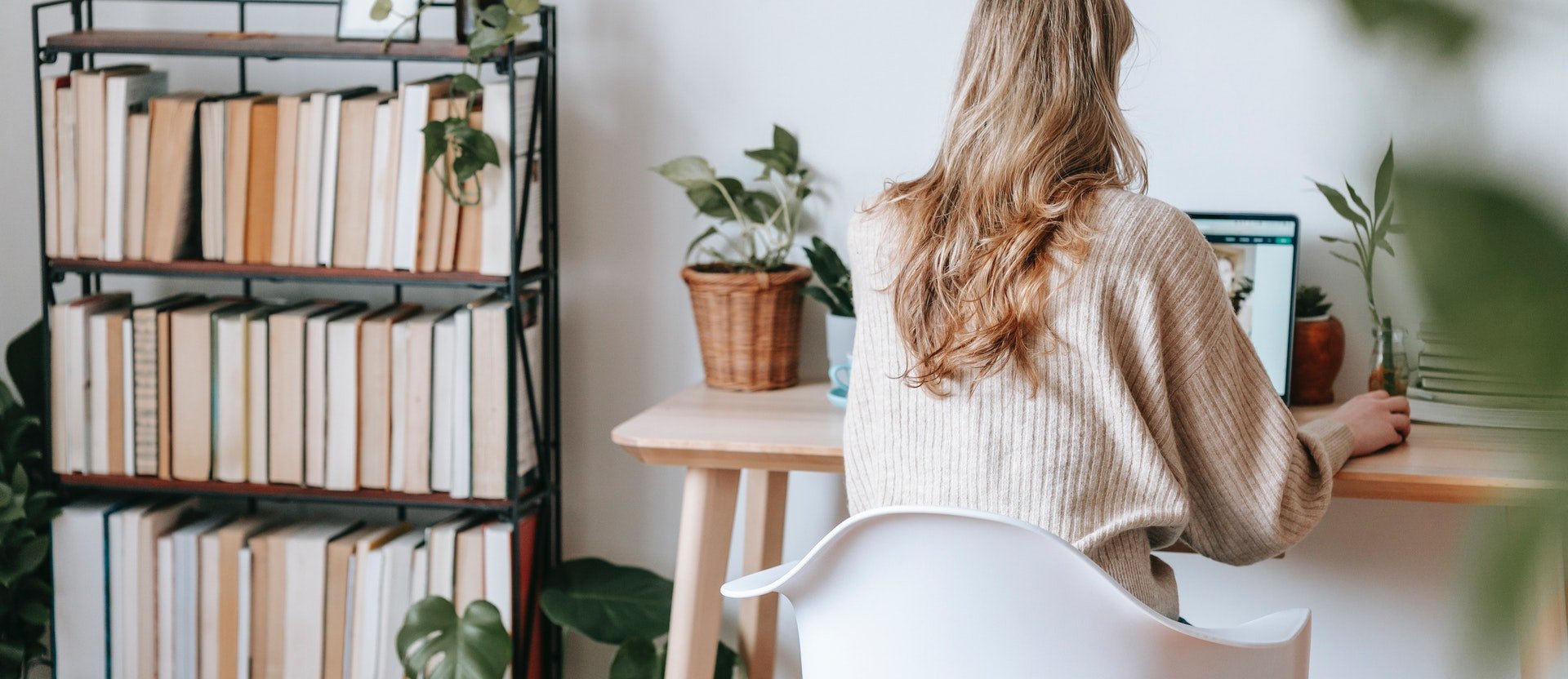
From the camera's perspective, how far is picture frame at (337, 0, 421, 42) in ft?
5.97

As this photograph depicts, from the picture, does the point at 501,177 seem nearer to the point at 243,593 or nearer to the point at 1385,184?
the point at 243,593

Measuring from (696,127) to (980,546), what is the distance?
1.18 meters

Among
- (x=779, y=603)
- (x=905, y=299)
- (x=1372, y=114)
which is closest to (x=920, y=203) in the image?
(x=905, y=299)

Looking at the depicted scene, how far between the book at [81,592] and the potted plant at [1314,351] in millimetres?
1735

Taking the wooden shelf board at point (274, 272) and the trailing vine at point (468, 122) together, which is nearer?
the trailing vine at point (468, 122)

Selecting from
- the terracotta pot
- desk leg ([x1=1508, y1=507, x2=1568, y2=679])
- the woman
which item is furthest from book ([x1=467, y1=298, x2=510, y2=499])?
desk leg ([x1=1508, y1=507, x2=1568, y2=679])

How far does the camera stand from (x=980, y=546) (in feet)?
3.17

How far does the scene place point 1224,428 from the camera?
4.24ft

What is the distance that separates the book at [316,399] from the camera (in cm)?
188

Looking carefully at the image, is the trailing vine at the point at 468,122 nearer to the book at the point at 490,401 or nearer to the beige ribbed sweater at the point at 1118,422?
the book at the point at 490,401

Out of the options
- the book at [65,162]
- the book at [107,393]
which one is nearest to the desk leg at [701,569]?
the book at [107,393]

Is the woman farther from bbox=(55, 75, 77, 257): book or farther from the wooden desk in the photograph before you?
bbox=(55, 75, 77, 257): book

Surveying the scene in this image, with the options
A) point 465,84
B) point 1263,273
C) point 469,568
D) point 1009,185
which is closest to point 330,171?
point 465,84

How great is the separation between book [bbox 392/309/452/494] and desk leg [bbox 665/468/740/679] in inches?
17.4
